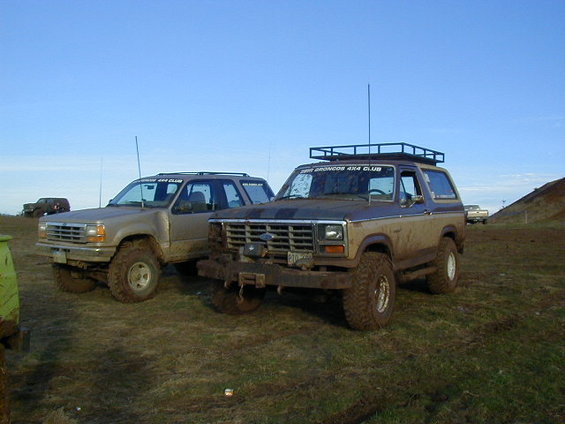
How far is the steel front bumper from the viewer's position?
6.75m

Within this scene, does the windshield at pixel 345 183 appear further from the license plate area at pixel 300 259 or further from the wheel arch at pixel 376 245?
the license plate area at pixel 300 259

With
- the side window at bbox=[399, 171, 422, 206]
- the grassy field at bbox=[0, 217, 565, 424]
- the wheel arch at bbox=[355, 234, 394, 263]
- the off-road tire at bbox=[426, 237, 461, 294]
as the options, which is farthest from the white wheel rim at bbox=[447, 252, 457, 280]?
the wheel arch at bbox=[355, 234, 394, 263]

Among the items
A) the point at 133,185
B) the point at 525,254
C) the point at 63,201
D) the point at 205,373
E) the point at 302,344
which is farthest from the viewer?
the point at 63,201

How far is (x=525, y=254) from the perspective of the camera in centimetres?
1538

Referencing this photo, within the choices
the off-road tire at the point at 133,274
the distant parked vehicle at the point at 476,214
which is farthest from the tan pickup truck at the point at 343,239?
the distant parked vehicle at the point at 476,214

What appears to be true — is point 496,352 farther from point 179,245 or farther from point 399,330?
point 179,245

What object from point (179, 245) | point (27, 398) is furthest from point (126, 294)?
point (27, 398)

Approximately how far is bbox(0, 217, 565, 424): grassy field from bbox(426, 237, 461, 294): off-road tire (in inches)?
8.5

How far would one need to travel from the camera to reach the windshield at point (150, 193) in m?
10.5

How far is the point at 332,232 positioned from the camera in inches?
273

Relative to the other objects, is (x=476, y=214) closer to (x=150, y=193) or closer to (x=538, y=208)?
(x=538, y=208)

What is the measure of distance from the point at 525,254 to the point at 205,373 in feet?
38.9

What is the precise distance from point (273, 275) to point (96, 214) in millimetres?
3891

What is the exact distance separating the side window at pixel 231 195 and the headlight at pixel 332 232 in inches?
178
